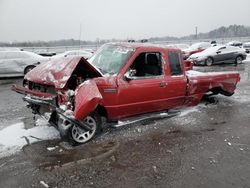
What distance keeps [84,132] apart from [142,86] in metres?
1.55

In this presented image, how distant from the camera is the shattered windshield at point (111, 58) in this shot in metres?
5.51

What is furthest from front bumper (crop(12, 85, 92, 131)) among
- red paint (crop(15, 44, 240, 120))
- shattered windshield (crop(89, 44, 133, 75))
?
shattered windshield (crop(89, 44, 133, 75))

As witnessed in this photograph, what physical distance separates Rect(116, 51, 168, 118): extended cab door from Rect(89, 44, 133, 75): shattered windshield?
0.20 metres

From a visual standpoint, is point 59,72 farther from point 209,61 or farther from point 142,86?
point 209,61

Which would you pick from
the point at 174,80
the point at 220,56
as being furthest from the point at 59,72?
the point at 220,56

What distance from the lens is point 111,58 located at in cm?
580

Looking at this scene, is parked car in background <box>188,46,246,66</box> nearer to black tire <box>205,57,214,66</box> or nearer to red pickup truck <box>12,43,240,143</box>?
black tire <box>205,57,214,66</box>

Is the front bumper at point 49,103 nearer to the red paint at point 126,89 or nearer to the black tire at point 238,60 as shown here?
the red paint at point 126,89

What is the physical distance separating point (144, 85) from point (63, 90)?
1734 millimetres

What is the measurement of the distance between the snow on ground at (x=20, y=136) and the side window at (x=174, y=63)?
2.95 meters

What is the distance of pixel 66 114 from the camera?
4.60 metres

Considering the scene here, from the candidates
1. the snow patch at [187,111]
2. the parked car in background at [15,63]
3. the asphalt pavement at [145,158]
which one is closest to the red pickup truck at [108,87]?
the snow patch at [187,111]

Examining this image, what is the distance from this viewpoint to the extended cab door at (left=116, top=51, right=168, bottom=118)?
17.7 feet

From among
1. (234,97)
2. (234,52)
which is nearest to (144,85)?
(234,97)
